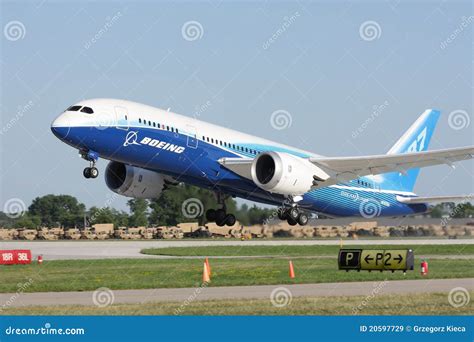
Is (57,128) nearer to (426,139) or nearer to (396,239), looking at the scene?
(426,139)

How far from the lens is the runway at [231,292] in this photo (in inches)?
1064

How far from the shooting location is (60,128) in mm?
34031

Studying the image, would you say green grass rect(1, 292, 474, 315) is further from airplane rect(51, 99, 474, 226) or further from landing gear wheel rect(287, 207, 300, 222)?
landing gear wheel rect(287, 207, 300, 222)

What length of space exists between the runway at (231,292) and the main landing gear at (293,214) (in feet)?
32.0

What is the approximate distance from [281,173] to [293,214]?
327 cm

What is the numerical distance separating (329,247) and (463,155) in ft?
67.7

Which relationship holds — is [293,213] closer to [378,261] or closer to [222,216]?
[222,216]

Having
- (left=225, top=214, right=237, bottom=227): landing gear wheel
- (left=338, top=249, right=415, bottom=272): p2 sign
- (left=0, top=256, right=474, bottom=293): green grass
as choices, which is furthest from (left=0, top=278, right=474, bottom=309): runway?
(left=225, top=214, right=237, bottom=227): landing gear wheel

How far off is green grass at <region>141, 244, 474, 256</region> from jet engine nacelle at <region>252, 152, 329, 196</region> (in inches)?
462

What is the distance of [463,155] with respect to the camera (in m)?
38.0

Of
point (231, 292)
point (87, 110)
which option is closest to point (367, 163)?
point (87, 110)

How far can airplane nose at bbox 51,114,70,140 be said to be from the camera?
34031 mm

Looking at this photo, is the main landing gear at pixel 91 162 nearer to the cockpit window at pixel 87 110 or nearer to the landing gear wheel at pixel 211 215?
the cockpit window at pixel 87 110

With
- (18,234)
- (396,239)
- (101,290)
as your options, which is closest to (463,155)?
(101,290)
